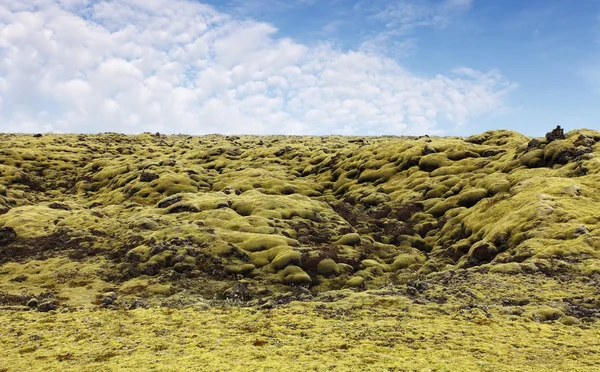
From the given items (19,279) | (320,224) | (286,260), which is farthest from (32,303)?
(320,224)

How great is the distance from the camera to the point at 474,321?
1020 inches

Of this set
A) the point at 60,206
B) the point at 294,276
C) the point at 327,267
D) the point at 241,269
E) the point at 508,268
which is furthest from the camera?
the point at 60,206

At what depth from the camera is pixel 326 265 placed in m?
45.8

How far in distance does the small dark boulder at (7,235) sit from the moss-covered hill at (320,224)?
0.60 ft

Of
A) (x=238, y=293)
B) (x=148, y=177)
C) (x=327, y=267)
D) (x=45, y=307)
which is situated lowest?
(x=238, y=293)

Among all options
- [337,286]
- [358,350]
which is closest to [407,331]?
[358,350]

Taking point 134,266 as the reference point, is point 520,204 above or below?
above

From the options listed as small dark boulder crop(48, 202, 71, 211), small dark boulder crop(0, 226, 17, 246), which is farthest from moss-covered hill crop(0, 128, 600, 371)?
small dark boulder crop(0, 226, 17, 246)

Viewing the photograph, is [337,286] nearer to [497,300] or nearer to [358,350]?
[497,300]

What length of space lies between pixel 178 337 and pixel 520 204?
39.5 meters

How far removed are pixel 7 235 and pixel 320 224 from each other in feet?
127

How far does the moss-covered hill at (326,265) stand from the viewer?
886 inches

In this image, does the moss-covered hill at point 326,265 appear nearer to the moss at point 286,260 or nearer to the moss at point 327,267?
the moss at point 286,260

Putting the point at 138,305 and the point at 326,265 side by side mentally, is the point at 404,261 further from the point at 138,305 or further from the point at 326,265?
the point at 138,305
